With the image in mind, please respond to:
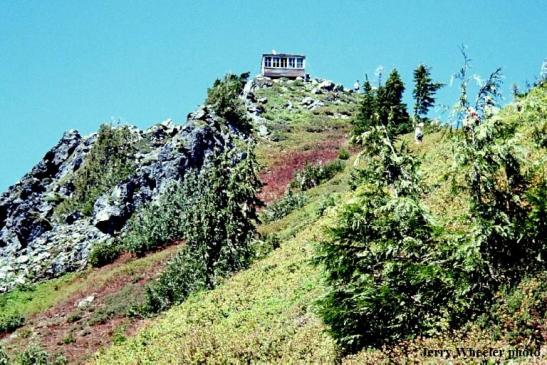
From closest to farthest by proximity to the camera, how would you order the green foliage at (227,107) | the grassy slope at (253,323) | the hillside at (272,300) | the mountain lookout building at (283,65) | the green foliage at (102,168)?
the hillside at (272,300) < the grassy slope at (253,323) < the green foliage at (102,168) < the green foliage at (227,107) < the mountain lookout building at (283,65)

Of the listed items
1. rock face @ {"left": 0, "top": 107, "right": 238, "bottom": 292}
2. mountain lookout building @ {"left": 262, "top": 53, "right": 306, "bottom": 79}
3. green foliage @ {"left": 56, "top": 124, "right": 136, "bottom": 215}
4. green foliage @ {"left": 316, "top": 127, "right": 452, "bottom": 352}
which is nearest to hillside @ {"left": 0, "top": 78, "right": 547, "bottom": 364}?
green foliage @ {"left": 316, "top": 127, "right": 452, "bottom": 352}

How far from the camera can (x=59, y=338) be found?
1480 inches

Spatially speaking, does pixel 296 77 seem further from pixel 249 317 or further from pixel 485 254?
pixel 485 254

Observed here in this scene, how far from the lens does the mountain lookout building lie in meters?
115

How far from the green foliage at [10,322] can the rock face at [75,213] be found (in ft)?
29.3

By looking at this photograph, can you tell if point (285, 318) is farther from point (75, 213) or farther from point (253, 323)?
point (75, 213)

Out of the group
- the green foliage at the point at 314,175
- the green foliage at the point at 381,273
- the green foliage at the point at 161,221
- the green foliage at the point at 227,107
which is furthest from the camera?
the green foliage at the point at 227,107

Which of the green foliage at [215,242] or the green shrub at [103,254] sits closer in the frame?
the green foliage at [215,242]

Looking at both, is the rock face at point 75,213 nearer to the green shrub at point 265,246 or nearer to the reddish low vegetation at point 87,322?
the reddish low vegetation at point 87,322

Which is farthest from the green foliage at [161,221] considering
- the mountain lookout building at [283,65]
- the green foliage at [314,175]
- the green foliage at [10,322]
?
the mountain lookout building at [283,65]

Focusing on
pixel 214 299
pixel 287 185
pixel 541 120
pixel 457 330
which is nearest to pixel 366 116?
pixel 287 185

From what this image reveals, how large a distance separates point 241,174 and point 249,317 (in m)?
18.1

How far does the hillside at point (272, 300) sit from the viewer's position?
12297 mm

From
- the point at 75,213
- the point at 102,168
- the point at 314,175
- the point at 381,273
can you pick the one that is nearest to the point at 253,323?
the point at 381,273
